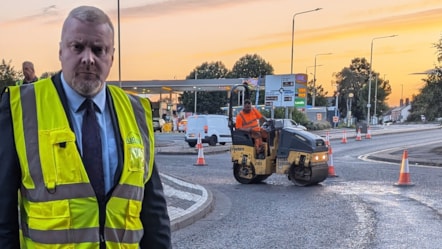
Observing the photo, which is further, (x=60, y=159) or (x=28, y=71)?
(x=28, y=71)

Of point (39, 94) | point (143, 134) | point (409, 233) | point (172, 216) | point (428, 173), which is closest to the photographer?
point (39, 94)

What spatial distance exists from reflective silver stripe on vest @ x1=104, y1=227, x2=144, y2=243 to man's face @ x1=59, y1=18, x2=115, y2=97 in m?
0.51

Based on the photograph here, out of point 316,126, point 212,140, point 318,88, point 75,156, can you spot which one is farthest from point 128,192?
point 318,88

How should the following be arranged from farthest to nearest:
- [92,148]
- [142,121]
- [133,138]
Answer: [142,121]
[133,138]
[92,148]

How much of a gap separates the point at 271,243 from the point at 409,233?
6.60 feet

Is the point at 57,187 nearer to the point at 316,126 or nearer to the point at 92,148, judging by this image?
the point at 92,148

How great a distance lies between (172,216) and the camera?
7801mm

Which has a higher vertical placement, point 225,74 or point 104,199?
point 225,74

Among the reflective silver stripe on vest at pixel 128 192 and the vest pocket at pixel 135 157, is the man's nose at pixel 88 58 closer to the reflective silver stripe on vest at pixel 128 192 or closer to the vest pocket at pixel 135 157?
the vest pocket at pixel 135 157

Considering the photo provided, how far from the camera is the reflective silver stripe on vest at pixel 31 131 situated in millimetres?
1834


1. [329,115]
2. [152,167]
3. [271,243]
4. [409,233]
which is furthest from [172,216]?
[329,115]

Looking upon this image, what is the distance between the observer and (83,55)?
1.93 m

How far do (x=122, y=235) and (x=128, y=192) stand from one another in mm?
158

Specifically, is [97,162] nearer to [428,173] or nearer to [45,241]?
[45,241]
